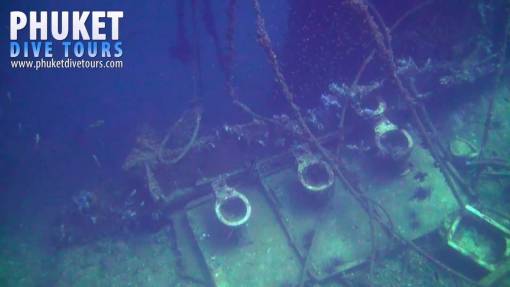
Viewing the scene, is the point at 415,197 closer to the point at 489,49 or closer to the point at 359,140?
the point at 359,140

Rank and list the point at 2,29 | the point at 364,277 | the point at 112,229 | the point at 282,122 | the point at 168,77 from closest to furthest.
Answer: the point at 364,277, the point at 282,122, the point at 112,229, the point at 168,77, the point at 2,29

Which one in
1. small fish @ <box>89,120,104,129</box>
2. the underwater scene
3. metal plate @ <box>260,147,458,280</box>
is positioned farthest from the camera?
small fish @ <box>89,120,104,129</box>

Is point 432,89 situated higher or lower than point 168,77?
lower

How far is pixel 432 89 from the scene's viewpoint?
6699 mm

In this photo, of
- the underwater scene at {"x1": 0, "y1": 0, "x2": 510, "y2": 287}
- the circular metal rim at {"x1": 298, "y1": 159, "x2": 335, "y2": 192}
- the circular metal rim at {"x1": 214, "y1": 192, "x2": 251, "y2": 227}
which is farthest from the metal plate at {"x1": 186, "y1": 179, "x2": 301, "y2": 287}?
the circular metal rim at {"x1": 298, "y1": 159, "x2": 335, "y2": 192}

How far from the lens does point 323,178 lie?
6.27 meters

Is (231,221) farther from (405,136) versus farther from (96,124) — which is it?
(96,124)

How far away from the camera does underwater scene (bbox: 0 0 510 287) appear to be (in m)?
5.63

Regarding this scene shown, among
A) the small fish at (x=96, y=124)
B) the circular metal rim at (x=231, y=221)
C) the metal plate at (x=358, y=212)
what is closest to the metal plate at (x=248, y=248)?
the metal plate at (x=358, y=212)

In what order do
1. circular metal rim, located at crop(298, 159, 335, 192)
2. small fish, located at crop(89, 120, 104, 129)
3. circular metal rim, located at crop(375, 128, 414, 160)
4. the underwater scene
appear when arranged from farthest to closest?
small fish, located at crop(89, 120, 104, 129) < circular metal rim, located at crop(375, 128, 414, 160) < circular metal rim, located at crop(298, 159, 335, 192) < the underwater scene

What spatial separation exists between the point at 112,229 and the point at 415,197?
597 centimetres

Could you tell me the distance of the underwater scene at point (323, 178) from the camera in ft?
18.5

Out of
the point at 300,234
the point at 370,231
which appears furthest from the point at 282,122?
the point at 370,231

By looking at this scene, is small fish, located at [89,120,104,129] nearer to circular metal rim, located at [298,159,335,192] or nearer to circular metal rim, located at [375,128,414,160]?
circular metal rim, located at [298,159,335,192]
